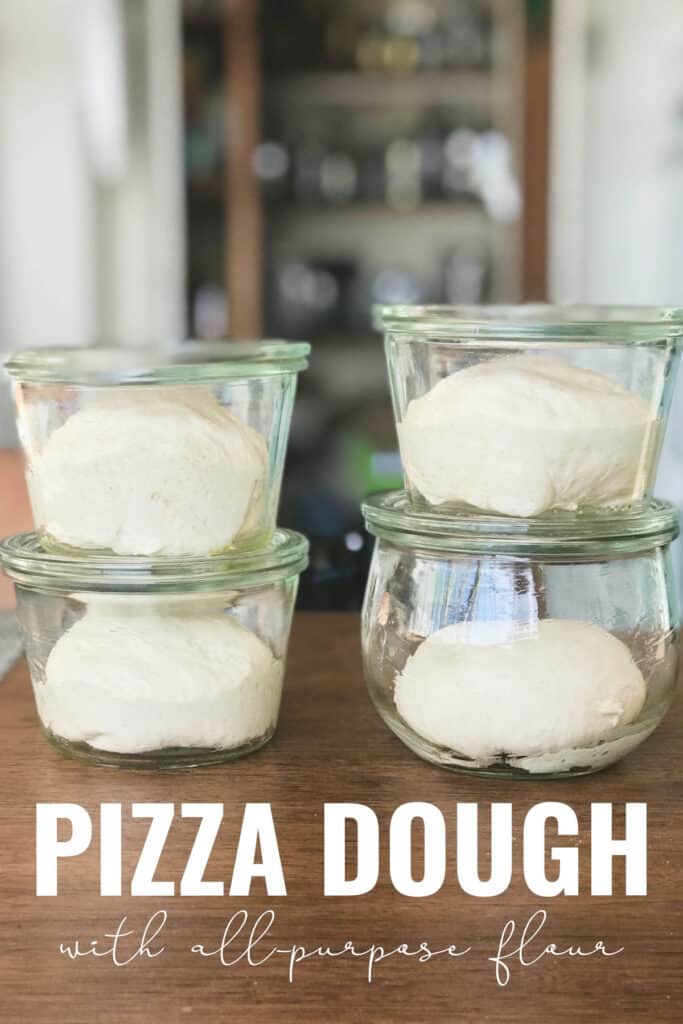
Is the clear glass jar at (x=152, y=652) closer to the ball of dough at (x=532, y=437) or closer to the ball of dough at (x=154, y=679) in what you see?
the ball of dough at (x=154, y=679)

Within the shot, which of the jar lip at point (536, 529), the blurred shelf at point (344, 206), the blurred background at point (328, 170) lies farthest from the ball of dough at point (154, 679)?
the blurred shelf at point (344, 206)

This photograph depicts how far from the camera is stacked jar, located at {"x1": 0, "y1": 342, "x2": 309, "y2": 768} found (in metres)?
0.64

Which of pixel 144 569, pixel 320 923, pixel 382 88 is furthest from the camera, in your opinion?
pixel 382 88

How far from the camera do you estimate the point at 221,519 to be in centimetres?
65

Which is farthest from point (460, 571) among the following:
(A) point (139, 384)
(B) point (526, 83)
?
(B) point (526, 83)

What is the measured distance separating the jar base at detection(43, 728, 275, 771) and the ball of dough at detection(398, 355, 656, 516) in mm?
177

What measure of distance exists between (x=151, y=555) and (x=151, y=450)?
5 centimetres

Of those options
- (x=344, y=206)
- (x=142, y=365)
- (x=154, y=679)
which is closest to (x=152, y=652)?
(x=154, y=679)

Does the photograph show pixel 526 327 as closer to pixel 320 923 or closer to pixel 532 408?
pixel 532 408

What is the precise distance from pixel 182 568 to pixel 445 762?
0.55 feet

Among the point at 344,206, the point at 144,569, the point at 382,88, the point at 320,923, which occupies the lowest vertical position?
the point at 320,923

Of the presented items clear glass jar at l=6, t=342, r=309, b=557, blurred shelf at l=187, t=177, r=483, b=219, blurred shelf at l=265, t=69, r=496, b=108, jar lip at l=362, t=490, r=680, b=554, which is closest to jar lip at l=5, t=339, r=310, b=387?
clear glass jar at l=6, t=342, r=309, b=557

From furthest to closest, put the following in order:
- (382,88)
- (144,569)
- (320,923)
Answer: (382,88), (144,569), (320,923)

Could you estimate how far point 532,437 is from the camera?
2.01 feet
